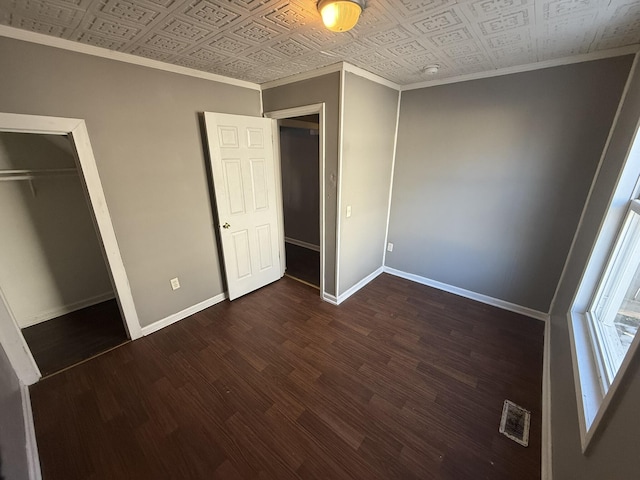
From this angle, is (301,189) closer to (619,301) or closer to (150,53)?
(150,53)

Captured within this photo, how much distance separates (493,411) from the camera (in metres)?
1.66

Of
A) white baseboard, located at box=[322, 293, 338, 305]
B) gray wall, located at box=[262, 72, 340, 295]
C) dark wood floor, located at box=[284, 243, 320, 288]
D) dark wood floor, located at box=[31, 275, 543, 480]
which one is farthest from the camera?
dark wood floor, located at box=[284, 243, 320, 288]

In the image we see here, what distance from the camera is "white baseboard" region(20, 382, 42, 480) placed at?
1.29 metres

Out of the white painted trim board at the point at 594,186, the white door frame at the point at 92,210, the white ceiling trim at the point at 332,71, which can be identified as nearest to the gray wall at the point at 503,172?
the white painted trim board at the point at 594,186

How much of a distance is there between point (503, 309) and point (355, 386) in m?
1.98

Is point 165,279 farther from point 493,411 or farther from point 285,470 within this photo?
point 493,411

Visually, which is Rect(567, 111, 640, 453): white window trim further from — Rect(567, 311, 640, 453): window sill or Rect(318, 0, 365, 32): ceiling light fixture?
Rect(318, 0, 365, 32): ceiling light fixture

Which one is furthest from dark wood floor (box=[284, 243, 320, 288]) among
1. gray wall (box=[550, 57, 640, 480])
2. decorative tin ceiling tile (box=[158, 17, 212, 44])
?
decorative tin ceiling tile (box=[158, 17, 212, 44])

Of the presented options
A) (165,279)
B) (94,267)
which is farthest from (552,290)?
(94,267)

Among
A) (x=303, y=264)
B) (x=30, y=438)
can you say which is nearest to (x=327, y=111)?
(x=303, y=264)

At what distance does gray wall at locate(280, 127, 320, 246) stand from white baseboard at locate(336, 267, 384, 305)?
1288 millimetres

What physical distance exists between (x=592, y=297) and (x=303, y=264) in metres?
3.02

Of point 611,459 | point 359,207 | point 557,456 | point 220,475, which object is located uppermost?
point 359,207

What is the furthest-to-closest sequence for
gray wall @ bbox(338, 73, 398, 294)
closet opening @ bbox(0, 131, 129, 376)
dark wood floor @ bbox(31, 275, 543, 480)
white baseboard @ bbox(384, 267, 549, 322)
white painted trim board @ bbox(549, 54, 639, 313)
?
white baseboard @ bbox(384, 267, 549, 322) < gray wall @ bbox(338, 73, 398, 294) < closet opening @ bbox(0, 131, 129, 376) < white painted trim board @ bbox(549, 54, 639, 313) < dark wood floor @ bbox(31, 275, 543, 480)
